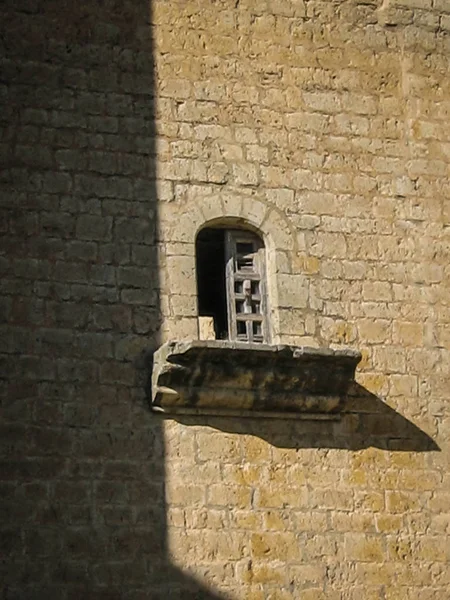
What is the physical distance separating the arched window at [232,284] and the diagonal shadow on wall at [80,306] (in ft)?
1.22

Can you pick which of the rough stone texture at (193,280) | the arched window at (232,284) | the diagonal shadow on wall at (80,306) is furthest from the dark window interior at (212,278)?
the diagonal shadow on wall at (80,306)

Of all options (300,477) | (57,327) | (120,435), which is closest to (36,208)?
(57,327)

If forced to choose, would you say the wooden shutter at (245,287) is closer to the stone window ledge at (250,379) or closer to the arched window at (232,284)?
the arched window at (232,284)

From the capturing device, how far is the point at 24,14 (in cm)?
1041

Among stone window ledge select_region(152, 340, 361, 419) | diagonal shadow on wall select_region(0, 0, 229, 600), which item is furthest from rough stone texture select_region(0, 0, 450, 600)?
stone window ledge select_region(152, 340, 361, 419)

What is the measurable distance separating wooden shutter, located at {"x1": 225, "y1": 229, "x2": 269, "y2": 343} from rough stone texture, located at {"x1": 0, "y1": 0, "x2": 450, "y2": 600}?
87 millimetres

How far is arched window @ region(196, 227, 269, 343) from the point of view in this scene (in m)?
10.1

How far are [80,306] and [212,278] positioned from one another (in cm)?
92

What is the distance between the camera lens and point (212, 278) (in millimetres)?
10242

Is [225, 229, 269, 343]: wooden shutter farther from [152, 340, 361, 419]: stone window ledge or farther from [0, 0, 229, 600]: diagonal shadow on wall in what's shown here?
[0, 0, 229, 600]: diagonal shadow on wall

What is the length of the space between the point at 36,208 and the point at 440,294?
258 centimetres

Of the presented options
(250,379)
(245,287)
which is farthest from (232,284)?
(250,379)

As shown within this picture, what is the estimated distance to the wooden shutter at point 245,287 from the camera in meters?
10.1

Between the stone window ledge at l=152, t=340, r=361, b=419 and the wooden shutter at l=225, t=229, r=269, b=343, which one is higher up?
the wooden shutter at l=225, t=229, r=269, b=343
